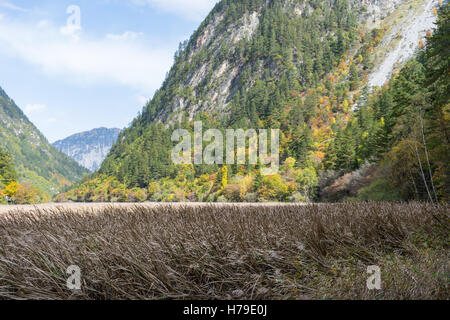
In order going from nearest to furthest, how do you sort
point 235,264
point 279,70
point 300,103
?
point 235,264 → point 300,103 → point 279,70

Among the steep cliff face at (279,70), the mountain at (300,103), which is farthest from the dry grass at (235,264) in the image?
the steep cliff face at (279,70)

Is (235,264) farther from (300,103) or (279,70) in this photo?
(279,70)

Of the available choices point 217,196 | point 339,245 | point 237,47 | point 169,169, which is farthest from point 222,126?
point 339,245

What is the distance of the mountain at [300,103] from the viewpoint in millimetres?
30359

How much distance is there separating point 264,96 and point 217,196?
50.2 meters

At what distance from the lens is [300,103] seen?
8050 cm

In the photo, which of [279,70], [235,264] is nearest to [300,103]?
[279,70]

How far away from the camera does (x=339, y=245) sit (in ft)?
15.4

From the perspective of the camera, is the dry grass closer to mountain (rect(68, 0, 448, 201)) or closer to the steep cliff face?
mountain (rect(68, 0, 448, 201))

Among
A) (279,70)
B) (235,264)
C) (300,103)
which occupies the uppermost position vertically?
(279,70)

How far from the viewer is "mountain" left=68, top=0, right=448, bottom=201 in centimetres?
3036

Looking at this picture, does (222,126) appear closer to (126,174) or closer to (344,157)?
(126,174)

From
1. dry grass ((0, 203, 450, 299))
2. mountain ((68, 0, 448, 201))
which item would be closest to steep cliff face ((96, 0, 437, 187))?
mountain ((68, 0, 448, 201))

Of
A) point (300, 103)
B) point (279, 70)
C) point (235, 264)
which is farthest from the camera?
point (279, 70)
